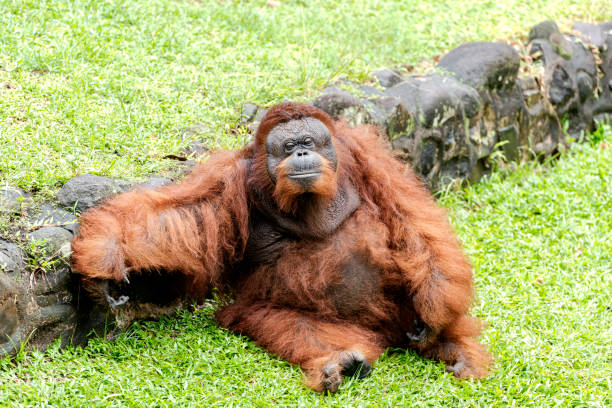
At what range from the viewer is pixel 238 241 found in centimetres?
357

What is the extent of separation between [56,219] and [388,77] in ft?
9.34

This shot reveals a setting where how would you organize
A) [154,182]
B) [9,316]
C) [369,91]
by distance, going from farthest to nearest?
[369,91] < [154,182] < [9,316]

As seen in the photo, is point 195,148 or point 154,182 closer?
point 154,182

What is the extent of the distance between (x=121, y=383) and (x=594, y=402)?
200 centimetres

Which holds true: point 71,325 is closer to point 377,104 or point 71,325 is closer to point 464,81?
point 377,104

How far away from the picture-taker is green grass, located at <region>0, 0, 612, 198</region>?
12.9 ft

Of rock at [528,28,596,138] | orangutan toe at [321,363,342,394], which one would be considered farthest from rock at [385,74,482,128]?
orangutan toe at [321,363,342,394]

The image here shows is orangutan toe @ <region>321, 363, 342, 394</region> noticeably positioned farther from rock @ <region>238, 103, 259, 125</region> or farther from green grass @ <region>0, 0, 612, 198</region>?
rock @ <region>238, 103, 259, 125</region>

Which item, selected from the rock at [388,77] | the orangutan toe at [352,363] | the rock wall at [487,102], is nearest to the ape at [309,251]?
the orangutan toe at [352,363]

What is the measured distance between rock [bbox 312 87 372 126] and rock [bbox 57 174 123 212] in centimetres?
154

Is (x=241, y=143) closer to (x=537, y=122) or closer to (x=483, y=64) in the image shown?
(x=483, y=64)

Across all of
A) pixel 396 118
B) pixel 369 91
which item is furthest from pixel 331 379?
pixel 369 91

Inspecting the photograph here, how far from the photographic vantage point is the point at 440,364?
11.7 ft

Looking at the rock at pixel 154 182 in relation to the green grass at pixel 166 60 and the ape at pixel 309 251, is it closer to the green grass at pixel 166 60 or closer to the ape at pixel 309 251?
the green grass at pixel 166 60
